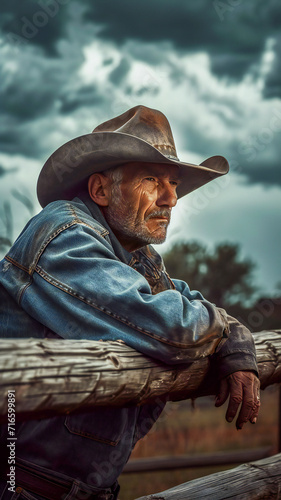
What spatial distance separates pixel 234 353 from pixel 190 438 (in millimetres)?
11619

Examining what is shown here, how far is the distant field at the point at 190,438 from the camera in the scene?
1014 centimetres

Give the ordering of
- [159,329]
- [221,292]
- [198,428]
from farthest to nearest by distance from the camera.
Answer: [221,292]
[198,428]
[159,329]

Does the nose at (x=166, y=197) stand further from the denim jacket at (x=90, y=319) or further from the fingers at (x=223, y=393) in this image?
the fingers at (x=223, y=393)

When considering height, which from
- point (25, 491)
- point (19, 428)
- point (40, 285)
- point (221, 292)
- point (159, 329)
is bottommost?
point (25, 491)

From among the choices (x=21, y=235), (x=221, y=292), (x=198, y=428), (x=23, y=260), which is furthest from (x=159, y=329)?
(x=221, y=292)

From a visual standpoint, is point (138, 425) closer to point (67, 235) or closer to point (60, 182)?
point (67, 235)

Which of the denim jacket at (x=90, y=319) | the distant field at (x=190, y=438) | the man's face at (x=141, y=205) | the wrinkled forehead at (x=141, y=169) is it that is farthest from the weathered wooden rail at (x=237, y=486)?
the distant field at (x=190, y=438)

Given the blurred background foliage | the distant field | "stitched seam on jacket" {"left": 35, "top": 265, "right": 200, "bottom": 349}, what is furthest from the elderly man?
the blurred background foliage

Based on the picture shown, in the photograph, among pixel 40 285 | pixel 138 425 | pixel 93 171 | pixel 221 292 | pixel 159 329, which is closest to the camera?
pixel 159 329

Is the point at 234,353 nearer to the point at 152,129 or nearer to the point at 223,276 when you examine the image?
the point at 152,129

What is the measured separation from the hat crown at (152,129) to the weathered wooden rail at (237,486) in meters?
1.87

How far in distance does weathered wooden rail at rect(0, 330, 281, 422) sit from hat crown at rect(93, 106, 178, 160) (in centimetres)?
120

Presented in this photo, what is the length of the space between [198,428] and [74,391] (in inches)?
520

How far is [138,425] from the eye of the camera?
2588 millimetres
